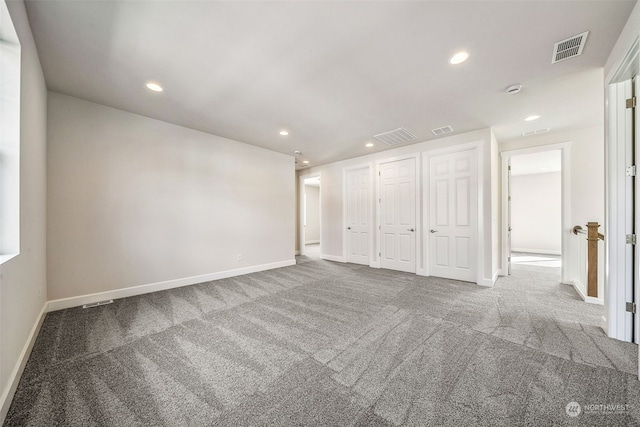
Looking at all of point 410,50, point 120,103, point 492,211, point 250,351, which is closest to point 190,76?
point 120,103

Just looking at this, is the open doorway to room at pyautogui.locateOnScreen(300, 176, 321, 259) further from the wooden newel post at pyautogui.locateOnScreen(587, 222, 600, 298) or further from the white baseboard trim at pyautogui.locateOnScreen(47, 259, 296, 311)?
the wooden newel post at pyautogui.locateOnScreen(587, 222, 600, 298)

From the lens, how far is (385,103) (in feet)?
10.2

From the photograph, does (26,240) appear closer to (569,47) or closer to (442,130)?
(569,47)

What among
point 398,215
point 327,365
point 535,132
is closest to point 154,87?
point 327,365

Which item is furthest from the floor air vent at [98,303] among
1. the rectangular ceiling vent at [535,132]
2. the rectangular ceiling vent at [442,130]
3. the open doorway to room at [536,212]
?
the open doorway to room at [536,212]

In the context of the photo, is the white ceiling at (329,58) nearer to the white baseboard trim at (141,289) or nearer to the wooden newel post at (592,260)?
the wooden newel post at (592,260)

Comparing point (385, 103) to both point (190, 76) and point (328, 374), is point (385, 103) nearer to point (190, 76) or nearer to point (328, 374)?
point (190, 76)

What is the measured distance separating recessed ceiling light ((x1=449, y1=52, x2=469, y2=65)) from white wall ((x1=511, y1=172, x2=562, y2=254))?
8.14m

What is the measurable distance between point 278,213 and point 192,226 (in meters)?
1.93

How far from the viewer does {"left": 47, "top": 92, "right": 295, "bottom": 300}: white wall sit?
2961 mm

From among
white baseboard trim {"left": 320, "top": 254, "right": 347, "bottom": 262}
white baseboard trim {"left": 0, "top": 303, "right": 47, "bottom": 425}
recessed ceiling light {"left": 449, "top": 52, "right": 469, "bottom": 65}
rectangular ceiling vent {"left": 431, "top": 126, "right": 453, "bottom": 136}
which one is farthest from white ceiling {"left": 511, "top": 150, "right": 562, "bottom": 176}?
white baseboard trim {"left": 0, "top": 303, "right": 47, "bottom": 425}

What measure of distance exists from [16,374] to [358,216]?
5369 mm

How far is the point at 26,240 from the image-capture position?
1.95 meters

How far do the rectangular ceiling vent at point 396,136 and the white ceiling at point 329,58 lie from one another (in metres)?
0.54
